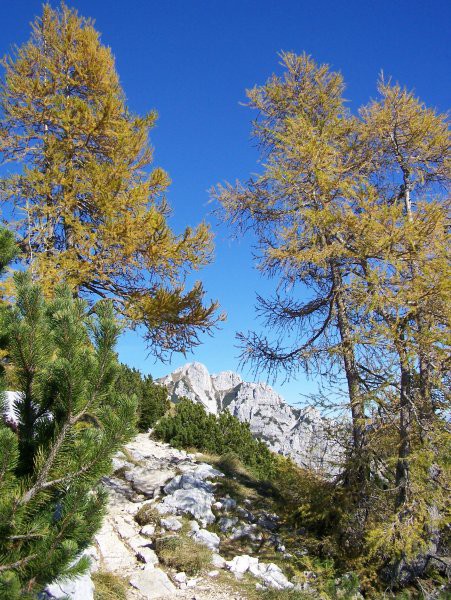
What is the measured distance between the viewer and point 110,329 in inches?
127

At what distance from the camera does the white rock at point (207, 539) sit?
241 inches

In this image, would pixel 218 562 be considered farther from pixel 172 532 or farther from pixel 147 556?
Result: pixel 147 556

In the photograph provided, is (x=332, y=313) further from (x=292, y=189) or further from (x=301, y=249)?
(x=292, y=189)

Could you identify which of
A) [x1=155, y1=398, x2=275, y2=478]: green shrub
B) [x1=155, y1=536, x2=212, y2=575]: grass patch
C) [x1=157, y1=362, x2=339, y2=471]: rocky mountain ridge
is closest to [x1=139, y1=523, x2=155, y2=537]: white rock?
[x1=155, y1=536, x2=212, y2=575]: grass patch

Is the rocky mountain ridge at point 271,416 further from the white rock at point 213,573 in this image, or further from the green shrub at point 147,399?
the white rock at point 213,573

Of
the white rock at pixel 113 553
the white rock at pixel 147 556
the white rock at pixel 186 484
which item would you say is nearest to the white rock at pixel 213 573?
the white rock at pixel 147 556

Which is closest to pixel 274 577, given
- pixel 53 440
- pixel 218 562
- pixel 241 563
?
pixel 241 563

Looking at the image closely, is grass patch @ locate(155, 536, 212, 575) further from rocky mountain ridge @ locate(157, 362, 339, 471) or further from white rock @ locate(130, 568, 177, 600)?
rocky mountain ridge @ locate(157, 362, 339, 471)

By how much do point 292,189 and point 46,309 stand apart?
5.41 m

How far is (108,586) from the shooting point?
4.67m

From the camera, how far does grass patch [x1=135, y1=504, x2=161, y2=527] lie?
6457mm

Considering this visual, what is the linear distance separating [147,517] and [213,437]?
5.15 metres

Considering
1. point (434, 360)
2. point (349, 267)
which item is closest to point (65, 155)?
point (349, 267)

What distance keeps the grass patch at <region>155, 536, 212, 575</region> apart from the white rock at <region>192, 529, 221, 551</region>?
167mm
